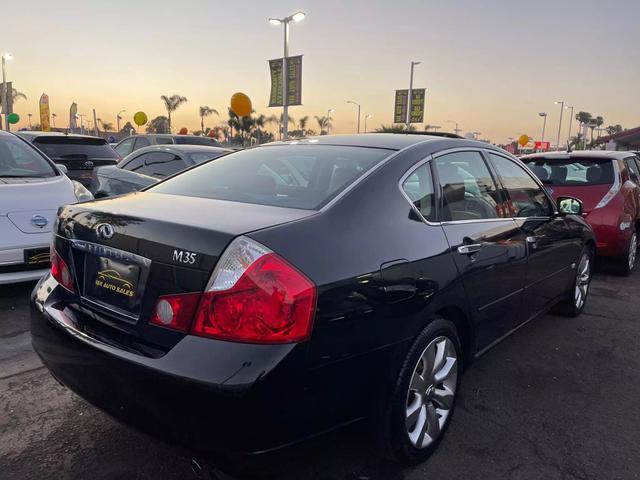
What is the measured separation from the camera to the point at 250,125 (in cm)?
5338

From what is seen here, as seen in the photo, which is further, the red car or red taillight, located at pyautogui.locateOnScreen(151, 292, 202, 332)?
the red car

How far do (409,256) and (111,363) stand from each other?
1268 millimetres

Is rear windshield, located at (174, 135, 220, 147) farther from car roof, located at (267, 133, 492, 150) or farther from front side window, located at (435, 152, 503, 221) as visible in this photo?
front side window, located at (435, 152, 503, 221)

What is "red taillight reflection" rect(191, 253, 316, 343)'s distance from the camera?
1723 mm

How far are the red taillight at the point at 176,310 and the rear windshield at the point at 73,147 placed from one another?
7690 millimetres

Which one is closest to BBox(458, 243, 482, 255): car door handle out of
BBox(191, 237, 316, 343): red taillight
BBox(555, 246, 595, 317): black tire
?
BBox(191, 237, 316, 343): red taillight

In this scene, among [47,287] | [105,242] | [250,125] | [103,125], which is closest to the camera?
[105,242]

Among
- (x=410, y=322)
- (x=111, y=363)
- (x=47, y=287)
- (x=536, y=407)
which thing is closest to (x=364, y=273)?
(x=410, y=322)

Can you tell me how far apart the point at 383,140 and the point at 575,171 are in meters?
4.46

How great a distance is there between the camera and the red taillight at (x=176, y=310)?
5.87 ft

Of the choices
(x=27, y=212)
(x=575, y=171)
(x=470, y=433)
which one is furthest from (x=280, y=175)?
(x=575, y=171)

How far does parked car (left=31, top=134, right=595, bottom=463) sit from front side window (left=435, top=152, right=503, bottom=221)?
2 cm

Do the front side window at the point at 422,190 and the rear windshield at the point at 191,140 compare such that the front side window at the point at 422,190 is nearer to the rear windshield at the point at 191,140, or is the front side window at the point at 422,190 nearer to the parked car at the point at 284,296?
the parked car at the point at 284,296

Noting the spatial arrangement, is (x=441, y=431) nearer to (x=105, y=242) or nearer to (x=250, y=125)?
(x=105, y=242)
